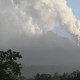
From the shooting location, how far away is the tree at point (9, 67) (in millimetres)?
56938

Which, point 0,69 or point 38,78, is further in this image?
point 38,78

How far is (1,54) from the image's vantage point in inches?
2280

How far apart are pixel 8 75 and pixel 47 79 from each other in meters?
122

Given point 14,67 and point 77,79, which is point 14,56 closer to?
point 14,67

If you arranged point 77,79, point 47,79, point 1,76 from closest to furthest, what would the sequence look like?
point 1,76 < point 77,79 < point 47,79

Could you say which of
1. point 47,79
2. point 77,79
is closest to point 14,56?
point 77,79

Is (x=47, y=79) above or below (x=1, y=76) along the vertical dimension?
above

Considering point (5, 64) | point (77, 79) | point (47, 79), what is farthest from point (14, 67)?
point (47, 79)

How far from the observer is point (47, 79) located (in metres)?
179

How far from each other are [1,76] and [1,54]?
138 inches

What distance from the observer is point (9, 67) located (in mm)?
57875

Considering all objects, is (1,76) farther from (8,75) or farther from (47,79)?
(47,79)

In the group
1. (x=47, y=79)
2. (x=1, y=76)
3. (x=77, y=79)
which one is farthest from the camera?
(x=47, y=79)

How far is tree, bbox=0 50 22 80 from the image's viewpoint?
187ft
